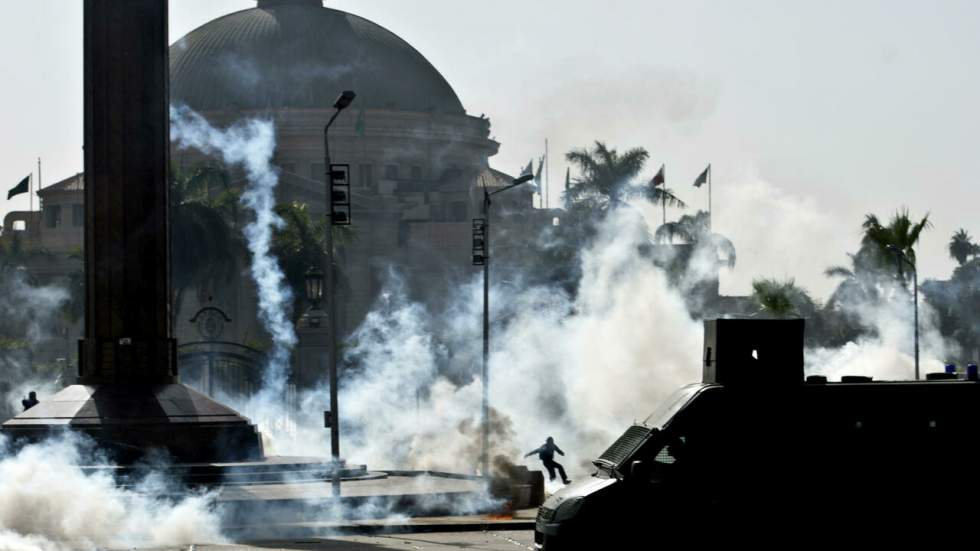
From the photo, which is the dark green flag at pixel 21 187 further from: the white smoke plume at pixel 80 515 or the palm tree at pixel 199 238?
the white smoke plume at pixel 80 515

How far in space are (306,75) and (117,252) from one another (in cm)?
8918

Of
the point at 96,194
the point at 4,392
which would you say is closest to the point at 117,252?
the point at 96,194

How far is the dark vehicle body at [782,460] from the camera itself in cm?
1969

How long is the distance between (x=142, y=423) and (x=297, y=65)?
91.9 metres

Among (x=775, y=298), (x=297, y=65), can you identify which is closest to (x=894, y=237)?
(x=775, y=298)

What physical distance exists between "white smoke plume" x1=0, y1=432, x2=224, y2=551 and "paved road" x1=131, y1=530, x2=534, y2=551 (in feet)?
4.30

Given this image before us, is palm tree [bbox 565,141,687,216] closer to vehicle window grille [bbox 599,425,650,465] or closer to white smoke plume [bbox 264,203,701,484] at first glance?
white smoke plume [bbox 264,203,701,484]

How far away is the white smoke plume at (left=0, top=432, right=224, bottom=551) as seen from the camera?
27.9 meters

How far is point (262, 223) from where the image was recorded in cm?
8900

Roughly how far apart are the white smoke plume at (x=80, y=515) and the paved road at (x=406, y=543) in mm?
1310

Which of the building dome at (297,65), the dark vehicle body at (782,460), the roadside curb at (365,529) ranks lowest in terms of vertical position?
the roadside curb at (365,529)

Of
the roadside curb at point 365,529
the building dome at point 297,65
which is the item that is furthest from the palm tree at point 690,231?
the roadside curb at point 365,529

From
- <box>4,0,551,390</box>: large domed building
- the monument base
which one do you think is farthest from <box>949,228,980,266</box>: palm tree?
the monument base

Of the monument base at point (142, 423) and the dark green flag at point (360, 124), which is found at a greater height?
the dark green flag at point (360, 124)
